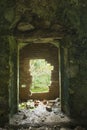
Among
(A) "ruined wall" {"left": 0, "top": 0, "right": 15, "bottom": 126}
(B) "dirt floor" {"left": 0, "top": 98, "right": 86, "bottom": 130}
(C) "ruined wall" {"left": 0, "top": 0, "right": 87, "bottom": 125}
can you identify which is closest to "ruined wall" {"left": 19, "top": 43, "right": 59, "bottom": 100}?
(B) "dirt floor" {"left": 0, "top": 98, "right": 86, "bottom": 130}

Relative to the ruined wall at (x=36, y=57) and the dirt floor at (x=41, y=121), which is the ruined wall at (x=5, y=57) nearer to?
the dirt floor at (x=41, y=121)

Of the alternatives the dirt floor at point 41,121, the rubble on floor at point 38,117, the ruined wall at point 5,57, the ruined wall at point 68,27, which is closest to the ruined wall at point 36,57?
the rubble on floor at point 38,117

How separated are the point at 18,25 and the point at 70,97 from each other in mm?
1812

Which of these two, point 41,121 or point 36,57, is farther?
point 36,57

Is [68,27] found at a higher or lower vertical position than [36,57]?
higher

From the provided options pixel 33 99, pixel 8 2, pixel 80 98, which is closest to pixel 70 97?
pixel 80 98

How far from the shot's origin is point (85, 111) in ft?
13.3

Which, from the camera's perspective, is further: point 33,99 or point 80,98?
point 33,99

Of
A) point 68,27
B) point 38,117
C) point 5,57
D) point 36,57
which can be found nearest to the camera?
point 5,57

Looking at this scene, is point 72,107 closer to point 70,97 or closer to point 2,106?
point 70,97

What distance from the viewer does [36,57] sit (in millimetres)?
6758

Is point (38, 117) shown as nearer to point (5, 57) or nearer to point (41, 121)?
point (41, 121)

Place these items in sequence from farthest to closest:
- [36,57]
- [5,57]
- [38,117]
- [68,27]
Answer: [36,57], [38,117], [68,27], [5,57]

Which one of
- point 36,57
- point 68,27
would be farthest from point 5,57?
point 36,57
